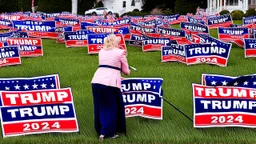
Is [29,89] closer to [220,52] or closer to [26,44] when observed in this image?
[220,52]

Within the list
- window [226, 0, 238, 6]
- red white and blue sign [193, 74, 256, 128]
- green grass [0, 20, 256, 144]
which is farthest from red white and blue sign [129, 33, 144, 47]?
window [226, 0, 238, 6]

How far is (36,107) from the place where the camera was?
8.66 metres

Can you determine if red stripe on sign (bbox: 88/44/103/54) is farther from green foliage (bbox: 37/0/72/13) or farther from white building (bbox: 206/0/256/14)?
green foliage (bbox: 37/0/72/13)

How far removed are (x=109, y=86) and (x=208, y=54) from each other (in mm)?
8307

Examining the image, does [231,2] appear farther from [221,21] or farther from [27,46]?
[27,46]

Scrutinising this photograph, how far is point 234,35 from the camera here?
20.9 meters

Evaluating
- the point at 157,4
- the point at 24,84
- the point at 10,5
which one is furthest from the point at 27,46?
the point at 10,5

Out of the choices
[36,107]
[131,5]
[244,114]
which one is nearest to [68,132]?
[36,107]

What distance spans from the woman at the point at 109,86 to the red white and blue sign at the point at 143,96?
89 centimetres

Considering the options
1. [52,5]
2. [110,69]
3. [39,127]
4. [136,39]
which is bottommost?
[39,127]

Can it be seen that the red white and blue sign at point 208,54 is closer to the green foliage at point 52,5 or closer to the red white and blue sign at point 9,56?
the red white and blue sign at point 9,56

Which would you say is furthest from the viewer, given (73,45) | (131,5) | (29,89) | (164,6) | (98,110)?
(131,5)

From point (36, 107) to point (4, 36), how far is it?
12.1 metres

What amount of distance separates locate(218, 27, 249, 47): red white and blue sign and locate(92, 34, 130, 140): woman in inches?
506
